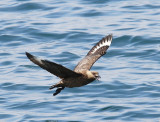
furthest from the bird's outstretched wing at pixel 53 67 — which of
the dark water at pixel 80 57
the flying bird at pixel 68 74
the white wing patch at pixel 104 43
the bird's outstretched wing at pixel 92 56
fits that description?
the white wing patch at pixel 104 43

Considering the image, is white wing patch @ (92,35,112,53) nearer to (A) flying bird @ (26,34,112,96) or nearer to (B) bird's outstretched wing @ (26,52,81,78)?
(A) flying bird @ (26,34,112,96)

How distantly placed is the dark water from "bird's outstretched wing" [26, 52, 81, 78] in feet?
6.66

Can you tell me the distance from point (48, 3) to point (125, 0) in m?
2.44

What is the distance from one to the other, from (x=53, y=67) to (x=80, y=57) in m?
5.31

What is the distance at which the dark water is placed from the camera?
1274 centimetres

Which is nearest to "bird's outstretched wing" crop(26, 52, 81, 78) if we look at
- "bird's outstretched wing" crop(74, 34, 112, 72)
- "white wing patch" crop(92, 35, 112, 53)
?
"bird's outstretched wing" crop(74, 34, 112, 72)

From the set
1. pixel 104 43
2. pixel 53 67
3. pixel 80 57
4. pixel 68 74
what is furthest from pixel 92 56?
pixel 80 57

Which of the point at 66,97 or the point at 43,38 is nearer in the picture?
the point at 66,97

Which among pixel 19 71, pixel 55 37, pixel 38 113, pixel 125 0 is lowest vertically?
pixel 38 113

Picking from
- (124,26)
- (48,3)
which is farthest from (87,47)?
(48,3)

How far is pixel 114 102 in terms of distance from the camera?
13.0 meters

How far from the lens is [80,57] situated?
15375 millimetres

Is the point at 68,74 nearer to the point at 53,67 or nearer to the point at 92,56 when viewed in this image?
the point at 53,67

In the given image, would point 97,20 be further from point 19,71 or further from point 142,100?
point 142,100
